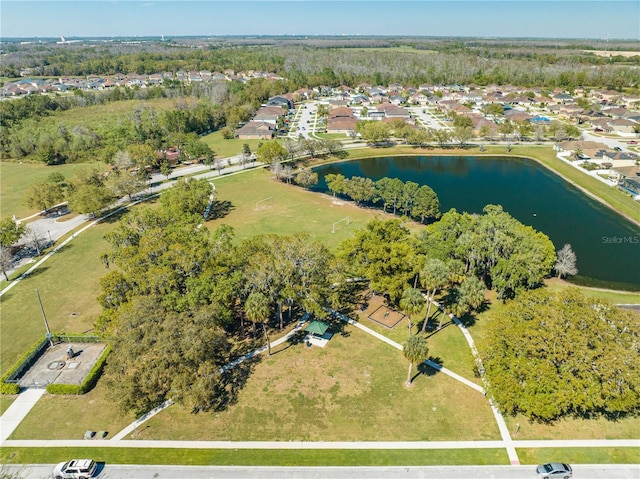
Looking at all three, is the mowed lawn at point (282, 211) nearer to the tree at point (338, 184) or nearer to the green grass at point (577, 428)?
the tree at point (338, 184)

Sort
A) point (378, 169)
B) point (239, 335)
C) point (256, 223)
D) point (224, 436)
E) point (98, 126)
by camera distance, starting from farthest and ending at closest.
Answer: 1. point (98, 126)
2. point (378, 169)
3. point (256, 223)
4. point (239, 335)
5. point (224, 436)

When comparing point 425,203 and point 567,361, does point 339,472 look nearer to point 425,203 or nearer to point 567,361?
point 567,361

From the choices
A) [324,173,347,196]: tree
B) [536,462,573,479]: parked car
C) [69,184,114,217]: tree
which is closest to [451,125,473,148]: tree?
[324,173,347,196]: tree

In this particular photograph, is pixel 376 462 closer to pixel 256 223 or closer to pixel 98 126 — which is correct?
pixel 256 223

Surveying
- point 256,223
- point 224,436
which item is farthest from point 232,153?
point 224,436

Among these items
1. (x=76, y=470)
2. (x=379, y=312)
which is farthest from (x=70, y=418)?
(x=379, y=312)

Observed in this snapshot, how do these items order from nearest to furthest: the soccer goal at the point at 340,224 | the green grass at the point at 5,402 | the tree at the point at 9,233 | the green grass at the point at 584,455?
the green grass at the point at 584,455
the green grass at the point at 5,402
the tree at the point at 9,233
the soccer goal at the point at 340,224

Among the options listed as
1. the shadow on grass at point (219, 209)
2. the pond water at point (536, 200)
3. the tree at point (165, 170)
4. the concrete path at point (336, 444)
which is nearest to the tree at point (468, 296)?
the concrete path at point (336, 444)

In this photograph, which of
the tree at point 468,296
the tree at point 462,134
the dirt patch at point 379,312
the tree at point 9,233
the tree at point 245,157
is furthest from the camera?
the tree at point 462,134
